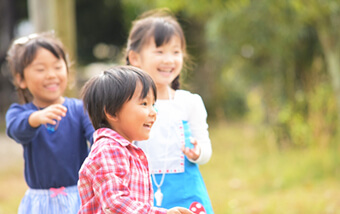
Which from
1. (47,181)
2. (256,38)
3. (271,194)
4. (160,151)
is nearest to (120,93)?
(160,151)

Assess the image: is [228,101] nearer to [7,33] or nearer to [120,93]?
[7,33]

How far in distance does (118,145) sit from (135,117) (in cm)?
11

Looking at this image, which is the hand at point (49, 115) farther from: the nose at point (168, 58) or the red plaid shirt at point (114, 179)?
the nose at point (168, 58)

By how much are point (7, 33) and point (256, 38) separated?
7.82m

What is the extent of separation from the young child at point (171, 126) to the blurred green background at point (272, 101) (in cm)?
46

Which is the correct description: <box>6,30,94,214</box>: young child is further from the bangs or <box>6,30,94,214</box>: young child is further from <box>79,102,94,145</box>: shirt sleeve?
the bangs

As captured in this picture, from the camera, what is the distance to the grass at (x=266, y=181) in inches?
182

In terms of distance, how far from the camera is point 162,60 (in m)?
2.42

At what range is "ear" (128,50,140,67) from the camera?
8.25 ft

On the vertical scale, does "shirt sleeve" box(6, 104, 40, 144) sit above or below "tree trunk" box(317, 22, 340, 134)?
below

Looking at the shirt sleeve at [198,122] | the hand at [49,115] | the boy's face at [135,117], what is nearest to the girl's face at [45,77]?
the hand at [49,115]

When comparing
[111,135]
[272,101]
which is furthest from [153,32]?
[272,101]

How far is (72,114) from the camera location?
250 cm

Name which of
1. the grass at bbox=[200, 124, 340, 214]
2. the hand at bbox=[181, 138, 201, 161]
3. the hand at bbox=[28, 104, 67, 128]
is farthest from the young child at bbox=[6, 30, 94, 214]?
the grass at bbox=[200, 124, 340, 214]
